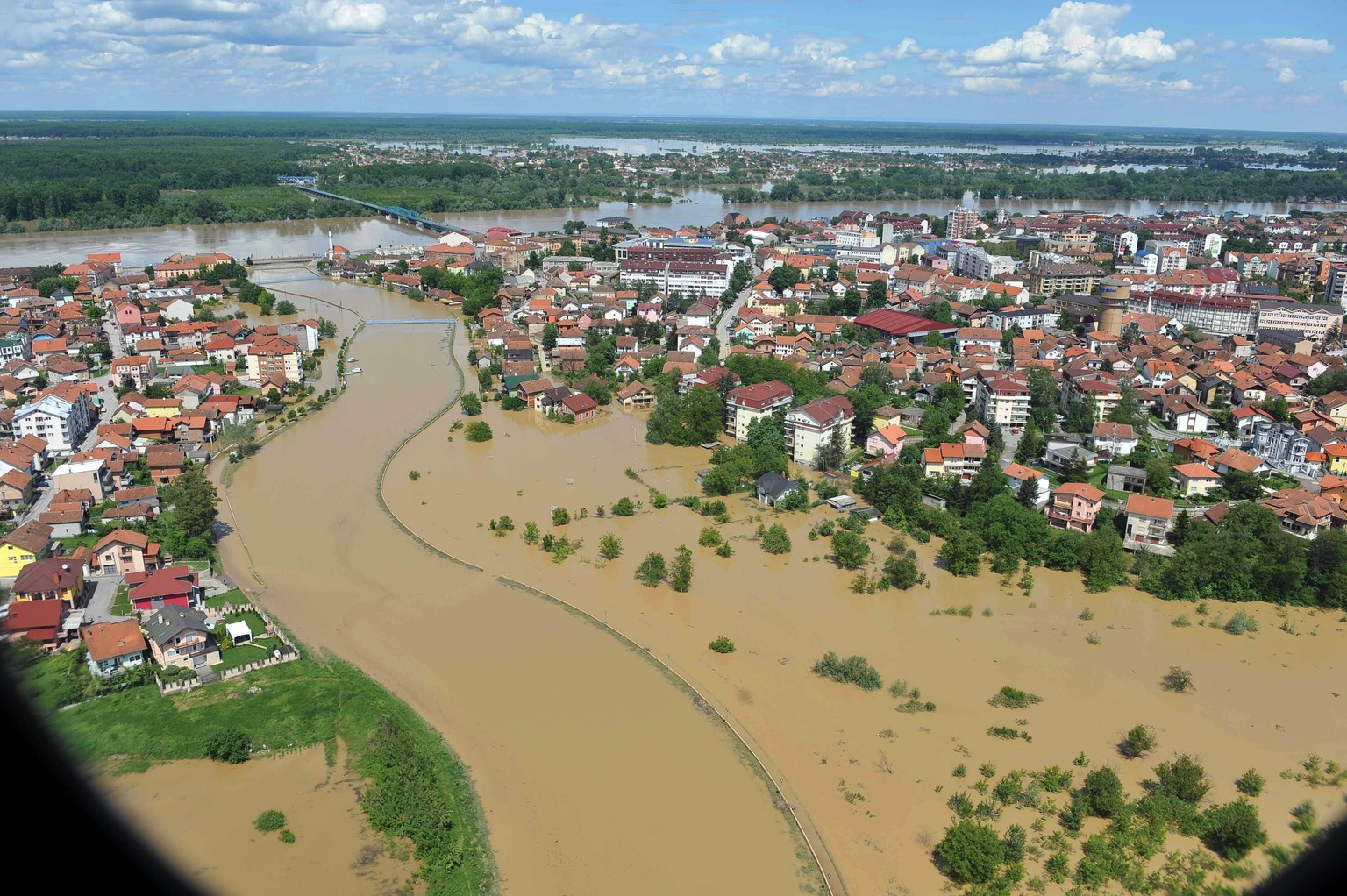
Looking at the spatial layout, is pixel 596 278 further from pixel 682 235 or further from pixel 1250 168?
pixel 1250 168

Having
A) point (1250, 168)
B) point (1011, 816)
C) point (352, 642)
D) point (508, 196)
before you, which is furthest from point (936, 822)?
point (1250, 168)

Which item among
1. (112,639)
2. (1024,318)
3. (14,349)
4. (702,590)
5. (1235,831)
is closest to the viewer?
(1235,831)

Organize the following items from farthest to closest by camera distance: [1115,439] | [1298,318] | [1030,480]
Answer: [1298,318]
[1115,439]
[1030,480]

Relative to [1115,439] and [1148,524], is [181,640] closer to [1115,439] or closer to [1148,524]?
[1148,524]

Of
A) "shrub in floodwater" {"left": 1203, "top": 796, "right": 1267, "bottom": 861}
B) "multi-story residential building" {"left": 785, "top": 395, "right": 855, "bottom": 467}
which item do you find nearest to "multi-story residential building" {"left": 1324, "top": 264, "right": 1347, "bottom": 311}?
"multi-story residential building" {"left": 785, "top": 395, "right": 855, "bottom": 467}

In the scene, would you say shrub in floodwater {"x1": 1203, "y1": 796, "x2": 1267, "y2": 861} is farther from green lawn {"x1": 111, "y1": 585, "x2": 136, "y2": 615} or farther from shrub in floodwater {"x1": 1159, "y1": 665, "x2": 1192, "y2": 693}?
green lawn {"x1": 111, "y1": 585, "x2": 136, "y2": 615}

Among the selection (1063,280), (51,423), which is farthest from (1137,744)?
(1063,280)
